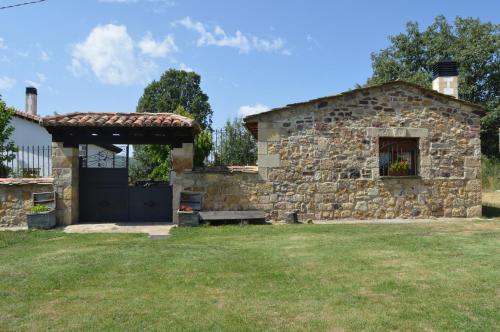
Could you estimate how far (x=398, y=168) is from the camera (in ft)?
36.9

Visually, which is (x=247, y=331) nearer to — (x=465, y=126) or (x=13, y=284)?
(x=13, y=284)

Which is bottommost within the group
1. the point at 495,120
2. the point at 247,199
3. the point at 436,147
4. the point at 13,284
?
the point at 13,284

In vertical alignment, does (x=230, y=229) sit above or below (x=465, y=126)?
below

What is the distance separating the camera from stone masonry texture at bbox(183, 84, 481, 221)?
1080 centimetres

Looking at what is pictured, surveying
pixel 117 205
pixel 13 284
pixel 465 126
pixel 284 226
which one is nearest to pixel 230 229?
A: pixel 284 226

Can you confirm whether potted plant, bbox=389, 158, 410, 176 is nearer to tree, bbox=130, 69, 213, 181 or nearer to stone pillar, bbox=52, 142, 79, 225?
stone pillar, bbox=52, 142, 79, 225

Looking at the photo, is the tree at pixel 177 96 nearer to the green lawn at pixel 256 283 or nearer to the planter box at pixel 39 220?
the planter box at pixel 39 220

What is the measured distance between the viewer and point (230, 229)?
9367mm

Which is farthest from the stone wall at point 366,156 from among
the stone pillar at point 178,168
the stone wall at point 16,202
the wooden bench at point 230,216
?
the stone wall at point 16,202

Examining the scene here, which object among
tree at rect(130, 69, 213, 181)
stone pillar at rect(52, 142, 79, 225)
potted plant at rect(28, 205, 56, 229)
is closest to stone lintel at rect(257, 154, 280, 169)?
stone pillar at rect(52, 142, 79, 225)

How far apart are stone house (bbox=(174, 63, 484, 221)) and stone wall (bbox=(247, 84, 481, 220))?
26mm

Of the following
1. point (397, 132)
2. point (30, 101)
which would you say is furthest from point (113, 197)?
point (30, 101)

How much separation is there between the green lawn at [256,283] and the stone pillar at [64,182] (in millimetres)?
2308

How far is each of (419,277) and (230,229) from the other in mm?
5053
